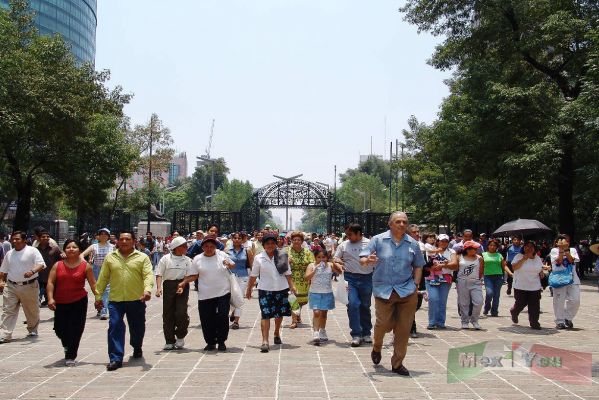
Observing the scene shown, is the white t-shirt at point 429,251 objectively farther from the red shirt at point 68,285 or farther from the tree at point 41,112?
the tree at point 41,112

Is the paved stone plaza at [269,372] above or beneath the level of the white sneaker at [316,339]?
beneath

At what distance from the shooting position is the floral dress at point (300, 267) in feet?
36.3

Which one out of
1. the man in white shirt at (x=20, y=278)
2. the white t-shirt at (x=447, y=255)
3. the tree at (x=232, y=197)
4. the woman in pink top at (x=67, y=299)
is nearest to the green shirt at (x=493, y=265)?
the white t-shirt at (x=447, y=255)

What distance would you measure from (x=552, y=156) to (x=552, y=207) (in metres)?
9.73

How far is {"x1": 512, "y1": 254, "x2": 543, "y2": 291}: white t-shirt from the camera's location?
11984 millimetres

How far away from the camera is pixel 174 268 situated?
975 cm

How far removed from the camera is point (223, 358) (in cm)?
879

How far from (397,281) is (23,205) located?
77.7ft

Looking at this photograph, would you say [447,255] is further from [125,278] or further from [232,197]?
[232,197]

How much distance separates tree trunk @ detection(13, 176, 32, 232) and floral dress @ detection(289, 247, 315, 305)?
19150 millimetres

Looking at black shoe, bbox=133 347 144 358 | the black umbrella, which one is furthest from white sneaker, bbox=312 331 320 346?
the black umbrella

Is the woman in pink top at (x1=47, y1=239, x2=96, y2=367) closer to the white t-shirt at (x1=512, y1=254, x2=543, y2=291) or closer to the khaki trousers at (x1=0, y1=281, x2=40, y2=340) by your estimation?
the khaki trousers at (x1=0, y1=281, x2=40, y2=340)

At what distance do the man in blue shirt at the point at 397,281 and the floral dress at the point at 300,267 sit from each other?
3.26 metres

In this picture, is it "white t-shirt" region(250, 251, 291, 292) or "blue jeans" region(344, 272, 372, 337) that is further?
"blue jeans" region(344, 272, 372, 337)
